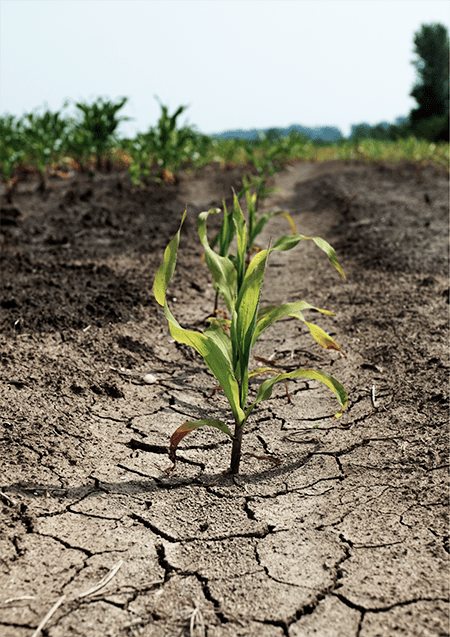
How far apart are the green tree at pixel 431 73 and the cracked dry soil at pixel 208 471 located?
29.3 metres

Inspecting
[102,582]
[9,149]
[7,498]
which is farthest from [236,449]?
[9,149]

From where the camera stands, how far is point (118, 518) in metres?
1.47

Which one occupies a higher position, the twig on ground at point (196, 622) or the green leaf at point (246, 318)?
the green leaf at point (246, 318)

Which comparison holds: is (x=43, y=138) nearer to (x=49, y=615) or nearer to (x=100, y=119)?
(x=100, y=119)

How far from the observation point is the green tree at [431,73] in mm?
28828

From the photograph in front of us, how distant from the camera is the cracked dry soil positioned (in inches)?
46.2

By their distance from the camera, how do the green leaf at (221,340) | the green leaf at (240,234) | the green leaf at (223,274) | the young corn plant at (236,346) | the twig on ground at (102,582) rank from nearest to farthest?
1. the twig on ground at (102,582)
2. the young corn plant at (236,346)
3. the green leaf at (221,340)
4. the green leaf at (223,274)
5. the green leaf at (240,234)

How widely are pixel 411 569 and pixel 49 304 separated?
86.2 inches

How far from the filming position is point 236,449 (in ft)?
5.38

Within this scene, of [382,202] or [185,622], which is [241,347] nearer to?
[185,622]

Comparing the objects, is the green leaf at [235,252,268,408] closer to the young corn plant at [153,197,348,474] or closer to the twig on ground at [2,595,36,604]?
the young corn plant at [153,197,348,474]

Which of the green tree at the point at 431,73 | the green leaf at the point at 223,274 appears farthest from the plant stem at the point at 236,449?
the green tree at the point at 431,73

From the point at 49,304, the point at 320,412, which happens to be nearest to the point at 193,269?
the point at 49,304

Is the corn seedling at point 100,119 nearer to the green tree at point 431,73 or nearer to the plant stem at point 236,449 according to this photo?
the plant stem at point 236,449
